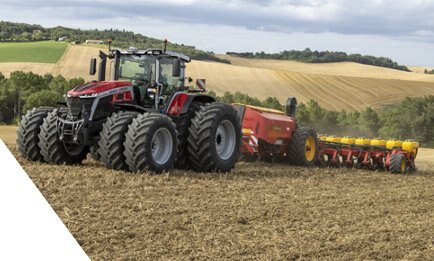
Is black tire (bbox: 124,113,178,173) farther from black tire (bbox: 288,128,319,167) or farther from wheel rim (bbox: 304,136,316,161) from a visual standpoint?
wheel rim (bbox: 304,136,316,161)

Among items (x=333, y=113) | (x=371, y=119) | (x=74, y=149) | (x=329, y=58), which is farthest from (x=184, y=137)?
(x=329, y=58)

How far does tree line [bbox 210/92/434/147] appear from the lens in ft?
133

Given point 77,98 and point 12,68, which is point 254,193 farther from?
point 12,68

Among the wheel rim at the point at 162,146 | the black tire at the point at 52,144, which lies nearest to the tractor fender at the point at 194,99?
the wheel rim at the point at 162,146

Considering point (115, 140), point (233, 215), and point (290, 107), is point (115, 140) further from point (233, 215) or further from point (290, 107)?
point (290, 107)

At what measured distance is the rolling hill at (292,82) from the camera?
4858 cm

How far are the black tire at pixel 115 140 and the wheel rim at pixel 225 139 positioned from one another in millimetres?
2218

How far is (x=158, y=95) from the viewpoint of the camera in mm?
10867

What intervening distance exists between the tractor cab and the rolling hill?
3443cm

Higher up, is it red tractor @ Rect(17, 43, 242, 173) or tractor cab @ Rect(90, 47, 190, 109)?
tractor cab @ Rect(90, 47, 190, 109)

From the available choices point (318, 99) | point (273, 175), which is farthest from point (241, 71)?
point (273, 175)

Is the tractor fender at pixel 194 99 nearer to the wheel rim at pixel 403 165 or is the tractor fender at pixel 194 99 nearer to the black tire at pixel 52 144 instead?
the black tire at pixel 52 144

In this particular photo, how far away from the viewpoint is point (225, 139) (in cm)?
1180

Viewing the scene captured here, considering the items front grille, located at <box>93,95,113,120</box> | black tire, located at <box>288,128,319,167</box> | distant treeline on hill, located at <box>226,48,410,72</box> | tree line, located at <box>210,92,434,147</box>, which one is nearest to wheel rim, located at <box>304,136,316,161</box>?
black tire, located at <box>288,128,319,167</box>
